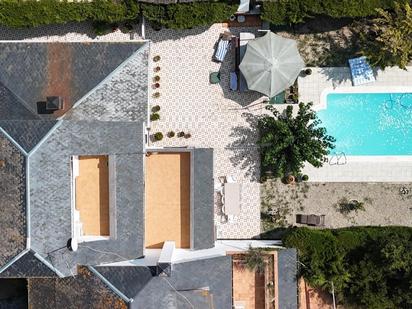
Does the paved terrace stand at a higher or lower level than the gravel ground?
higher

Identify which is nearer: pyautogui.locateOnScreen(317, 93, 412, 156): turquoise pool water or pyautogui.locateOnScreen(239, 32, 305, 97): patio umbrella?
pyautogui.locateOnScreen(239, 32, 305, 97): patio umbrella

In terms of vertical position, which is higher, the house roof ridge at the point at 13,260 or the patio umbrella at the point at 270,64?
the patio umbrella at the point at 270,64

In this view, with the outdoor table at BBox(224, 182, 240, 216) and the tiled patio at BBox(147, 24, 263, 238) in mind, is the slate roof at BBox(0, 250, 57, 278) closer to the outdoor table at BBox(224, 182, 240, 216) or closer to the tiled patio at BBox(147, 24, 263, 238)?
the tiled patio at BBox(147, 24, 263, 238)

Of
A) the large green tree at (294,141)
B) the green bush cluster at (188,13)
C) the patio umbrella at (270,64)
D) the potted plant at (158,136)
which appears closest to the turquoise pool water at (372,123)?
the large green tree at (294,141)

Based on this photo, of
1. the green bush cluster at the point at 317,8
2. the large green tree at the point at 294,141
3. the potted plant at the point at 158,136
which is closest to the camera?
the large green tree at the point at 294,141

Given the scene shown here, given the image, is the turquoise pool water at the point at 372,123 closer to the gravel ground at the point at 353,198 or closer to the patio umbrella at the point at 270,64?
the gravel ground at the point at 353,198

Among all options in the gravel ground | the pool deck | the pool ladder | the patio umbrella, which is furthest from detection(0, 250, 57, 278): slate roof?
the pool ladder
